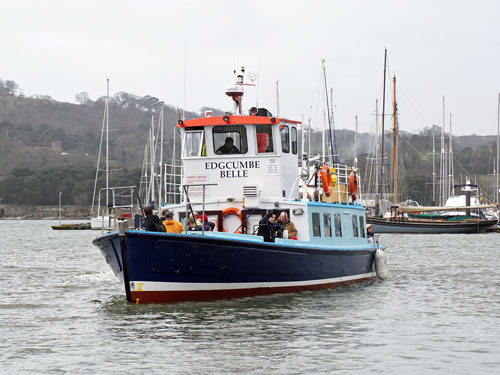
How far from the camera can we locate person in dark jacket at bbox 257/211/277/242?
20.2m

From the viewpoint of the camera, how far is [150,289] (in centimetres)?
1850

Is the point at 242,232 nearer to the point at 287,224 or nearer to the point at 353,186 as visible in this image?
the point at 287,224

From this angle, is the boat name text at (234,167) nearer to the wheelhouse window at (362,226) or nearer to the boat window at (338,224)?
the boat window at (338,224)

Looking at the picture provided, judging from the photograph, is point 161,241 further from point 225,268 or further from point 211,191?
point 211,191

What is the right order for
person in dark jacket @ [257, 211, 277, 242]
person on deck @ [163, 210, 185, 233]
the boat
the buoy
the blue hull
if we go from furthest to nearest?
the buoy
person in dark jacket @ [257, 211, 277, 242]
person on deck @ [163, 210, 185, 233]
the boat
the blue hull

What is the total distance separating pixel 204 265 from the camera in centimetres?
1861

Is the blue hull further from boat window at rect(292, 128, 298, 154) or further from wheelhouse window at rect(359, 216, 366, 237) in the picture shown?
wheelhouse window at rect(359, 216, 366, 237)

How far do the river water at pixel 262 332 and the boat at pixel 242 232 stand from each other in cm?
50

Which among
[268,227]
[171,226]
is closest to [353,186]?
[268,227]

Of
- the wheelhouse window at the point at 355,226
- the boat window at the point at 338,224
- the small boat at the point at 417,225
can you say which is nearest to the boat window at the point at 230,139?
the boat window at the point at 338,224

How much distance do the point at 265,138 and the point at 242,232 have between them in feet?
8.51

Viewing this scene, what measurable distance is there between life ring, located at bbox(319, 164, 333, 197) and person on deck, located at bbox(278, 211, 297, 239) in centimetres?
209

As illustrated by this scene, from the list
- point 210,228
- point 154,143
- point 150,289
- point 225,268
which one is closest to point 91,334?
point 150,289

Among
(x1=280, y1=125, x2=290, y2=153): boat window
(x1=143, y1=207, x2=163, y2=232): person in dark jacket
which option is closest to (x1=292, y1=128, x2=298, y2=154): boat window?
(x1=280, y1=125, x2=290, y2=153): boat window
